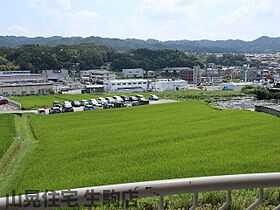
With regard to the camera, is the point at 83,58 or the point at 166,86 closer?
the point at 166,86

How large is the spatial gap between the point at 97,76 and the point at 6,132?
45.1 m

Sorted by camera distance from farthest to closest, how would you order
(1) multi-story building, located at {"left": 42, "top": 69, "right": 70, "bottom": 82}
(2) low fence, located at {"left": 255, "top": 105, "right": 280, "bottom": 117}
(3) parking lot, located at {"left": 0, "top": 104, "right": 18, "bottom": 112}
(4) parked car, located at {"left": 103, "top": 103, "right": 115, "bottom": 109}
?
(1) multi-story building, located at {"left": 42, "top": 69, "right": 70, "bottom": 82} < (4) parked car, located at {"left": 103, "top": 103, "right": 115, "bottom": 109} < (3) parking lot, located at {"left": 0, "top": 104, "right": 18, "bottom": 112} < (2) low fence, located at {"left": 255, "top": 105, "right": 280, "bottom": 117}

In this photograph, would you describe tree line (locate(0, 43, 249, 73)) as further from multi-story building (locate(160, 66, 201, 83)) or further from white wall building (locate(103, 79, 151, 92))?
white wall building (locate(103, 79, 151, 92))

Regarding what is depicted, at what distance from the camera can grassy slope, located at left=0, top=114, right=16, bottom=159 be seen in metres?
13.9

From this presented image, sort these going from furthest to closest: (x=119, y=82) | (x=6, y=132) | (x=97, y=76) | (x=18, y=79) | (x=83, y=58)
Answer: (x=83, y=58), (x=97, y=76), (x=18, y=79), (x=119, y=82), (x=6, y=132)

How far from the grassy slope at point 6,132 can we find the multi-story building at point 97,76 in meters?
35.8

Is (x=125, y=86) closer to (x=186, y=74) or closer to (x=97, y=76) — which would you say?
(x=97, y=76)

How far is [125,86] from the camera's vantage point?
49594 millimetres

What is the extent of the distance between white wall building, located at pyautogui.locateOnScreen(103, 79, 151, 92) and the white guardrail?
152 feet

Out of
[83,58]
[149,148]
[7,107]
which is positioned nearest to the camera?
[149,148]

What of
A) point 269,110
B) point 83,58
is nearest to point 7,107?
point 269,110

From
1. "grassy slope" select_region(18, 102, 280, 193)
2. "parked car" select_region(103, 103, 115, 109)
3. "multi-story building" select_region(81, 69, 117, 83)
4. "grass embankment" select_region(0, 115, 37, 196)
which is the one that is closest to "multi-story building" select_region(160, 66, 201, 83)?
"multi-story building" select_region(81, 69, 117, 83)

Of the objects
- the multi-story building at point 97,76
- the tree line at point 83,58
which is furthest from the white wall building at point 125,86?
the tree line at point 83,58

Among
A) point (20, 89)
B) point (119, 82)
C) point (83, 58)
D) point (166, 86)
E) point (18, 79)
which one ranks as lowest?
point (166, 86)
